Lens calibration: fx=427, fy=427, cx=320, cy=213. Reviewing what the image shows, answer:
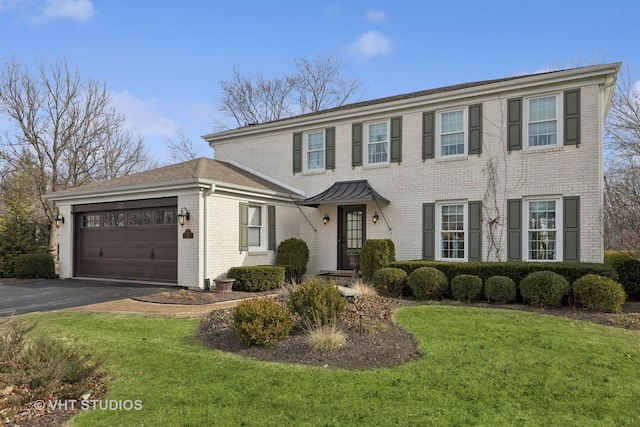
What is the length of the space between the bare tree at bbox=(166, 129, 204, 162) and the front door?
70.8ft

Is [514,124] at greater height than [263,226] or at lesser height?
greater

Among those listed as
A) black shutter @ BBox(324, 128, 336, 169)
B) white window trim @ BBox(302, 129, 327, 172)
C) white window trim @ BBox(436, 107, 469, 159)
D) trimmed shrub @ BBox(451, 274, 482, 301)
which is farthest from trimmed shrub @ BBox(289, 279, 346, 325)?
white window trim @ BBox(302, 129, 327, 172)

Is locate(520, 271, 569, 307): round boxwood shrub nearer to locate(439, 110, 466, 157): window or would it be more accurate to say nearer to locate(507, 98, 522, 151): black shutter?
locate(507, 98, 522, 151): black shutter

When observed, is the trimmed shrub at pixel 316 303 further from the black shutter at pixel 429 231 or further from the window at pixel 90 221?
the window at pixel 90 221

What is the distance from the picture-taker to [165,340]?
253 inches

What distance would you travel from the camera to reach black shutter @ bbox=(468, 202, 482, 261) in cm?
1226

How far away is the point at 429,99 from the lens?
13.0 metres

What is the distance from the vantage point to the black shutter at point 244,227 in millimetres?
13109

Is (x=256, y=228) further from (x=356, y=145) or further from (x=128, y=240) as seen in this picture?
(x=356, y=145)

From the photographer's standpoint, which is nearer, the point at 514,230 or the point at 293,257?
the point at 514,230

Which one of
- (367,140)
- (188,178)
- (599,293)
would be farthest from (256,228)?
(599,293)

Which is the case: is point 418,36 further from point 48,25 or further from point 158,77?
point 48,25

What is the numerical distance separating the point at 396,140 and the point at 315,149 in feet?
10.0

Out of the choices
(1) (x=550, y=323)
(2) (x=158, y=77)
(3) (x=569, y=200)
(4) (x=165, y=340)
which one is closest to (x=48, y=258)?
(2) (x=158, y=77)
